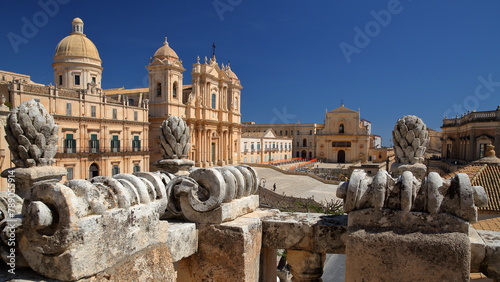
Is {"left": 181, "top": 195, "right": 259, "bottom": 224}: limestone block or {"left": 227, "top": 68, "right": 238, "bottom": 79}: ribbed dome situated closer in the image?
{"left": 181, "top": 195, "right": 259, "bottom": 224}: limestone block

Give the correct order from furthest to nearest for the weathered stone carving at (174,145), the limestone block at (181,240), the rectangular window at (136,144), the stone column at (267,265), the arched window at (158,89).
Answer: the arched window at (158,89), the rectangular window at (136,144), the weathered stone carving at (174,145), the stone column at (267,265), the limestone block at (181,240)

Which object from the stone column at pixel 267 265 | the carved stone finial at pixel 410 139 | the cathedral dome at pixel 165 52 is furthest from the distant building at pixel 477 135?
the stone column at pixel 267 265

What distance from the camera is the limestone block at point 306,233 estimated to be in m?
3.66

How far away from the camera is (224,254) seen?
11.6ft

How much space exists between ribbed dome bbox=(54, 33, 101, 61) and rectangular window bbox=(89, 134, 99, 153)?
11.3 meters

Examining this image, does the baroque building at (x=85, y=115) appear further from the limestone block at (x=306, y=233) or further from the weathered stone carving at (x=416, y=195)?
the weathered stone carving at (x=416, y=195)

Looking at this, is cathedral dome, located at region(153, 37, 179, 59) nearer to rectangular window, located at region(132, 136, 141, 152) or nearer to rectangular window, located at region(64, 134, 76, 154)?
rectangular window, located at region(132, 136, 141, 152)

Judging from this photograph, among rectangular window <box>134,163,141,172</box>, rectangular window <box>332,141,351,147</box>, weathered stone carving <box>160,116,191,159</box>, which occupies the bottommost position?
rectangular window <box>134,163,141,172</box>

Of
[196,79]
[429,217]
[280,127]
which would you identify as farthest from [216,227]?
[280,127]

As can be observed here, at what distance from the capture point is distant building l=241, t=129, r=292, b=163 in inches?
2190

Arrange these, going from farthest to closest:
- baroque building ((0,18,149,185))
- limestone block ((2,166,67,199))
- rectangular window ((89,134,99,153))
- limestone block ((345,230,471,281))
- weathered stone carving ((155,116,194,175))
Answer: rectangular window ((89,134,99,153))
baroque building ((0,18,149,185))
limestone block ((2,166,67,199))
weathered stone carving ((155,116,194,175))
limestone block ((345,230,471,281))

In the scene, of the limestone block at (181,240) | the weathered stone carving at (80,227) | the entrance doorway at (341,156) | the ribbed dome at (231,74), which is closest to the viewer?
the weathered stone carving at (80,227)

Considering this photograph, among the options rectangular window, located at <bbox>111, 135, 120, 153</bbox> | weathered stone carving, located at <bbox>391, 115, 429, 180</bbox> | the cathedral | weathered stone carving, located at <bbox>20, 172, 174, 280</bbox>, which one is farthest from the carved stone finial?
rectangular window, located at <bbox>111, 135, 120, 153</bbox>

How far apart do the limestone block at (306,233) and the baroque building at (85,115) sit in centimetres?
2612
